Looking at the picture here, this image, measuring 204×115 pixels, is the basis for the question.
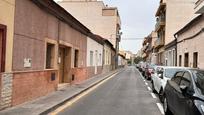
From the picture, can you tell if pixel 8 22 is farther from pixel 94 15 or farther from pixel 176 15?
pixel 94 15

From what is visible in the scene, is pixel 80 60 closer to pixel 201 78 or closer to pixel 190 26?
pixel 190 26

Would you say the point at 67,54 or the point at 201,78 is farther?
the point at 67,54

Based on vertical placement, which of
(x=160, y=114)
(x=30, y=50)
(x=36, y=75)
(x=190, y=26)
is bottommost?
(x=160, y=114)

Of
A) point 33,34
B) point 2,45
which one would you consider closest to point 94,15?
point 33,34

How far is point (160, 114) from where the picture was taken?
11344mm

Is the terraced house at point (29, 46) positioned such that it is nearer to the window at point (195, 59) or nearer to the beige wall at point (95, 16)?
the window at point (195, 59)

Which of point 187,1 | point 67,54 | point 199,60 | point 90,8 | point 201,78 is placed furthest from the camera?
point 90,8

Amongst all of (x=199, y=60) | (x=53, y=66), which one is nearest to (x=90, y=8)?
(x=199, y=60)

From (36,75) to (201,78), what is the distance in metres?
7.29

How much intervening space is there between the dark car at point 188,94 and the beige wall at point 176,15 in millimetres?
45020

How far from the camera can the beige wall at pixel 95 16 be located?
69.9 meters

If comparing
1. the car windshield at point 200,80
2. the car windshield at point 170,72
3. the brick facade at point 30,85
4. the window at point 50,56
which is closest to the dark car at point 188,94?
→ the car windshield at point 200,80

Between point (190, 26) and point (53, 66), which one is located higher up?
point (190, 26)

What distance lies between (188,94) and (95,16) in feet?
212
